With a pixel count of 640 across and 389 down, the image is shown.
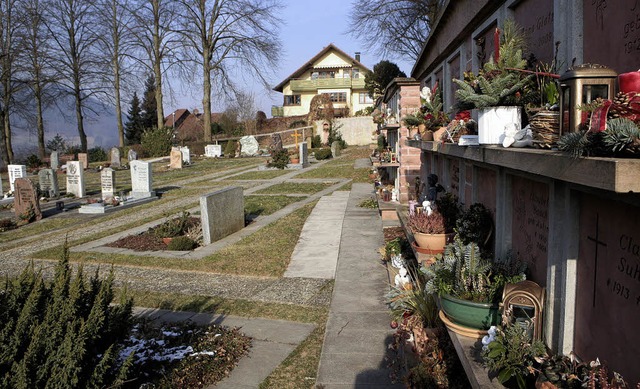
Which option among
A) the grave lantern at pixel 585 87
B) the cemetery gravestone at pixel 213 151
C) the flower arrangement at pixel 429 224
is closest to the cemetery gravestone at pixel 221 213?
the flower arrangement at pixel 429 224

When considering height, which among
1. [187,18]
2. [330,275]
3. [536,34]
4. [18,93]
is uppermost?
[187,18]

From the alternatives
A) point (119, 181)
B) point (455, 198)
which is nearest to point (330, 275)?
point (455, 198)

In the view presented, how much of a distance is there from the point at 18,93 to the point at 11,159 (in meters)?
5.99

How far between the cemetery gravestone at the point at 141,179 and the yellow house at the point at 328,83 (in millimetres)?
42763

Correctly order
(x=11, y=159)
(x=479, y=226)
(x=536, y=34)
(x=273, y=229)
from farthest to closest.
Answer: (x=11, y=159), (x=273, y=229), (x=479, y=226), (x=536, y=34)

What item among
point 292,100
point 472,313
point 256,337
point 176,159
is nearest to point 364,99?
point 292,100

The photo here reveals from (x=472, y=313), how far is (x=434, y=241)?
8.13ft

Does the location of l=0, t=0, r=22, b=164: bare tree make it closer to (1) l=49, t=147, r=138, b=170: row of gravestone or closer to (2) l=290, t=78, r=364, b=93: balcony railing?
(1) l=49, t=147, r=138, b=170: row of gravestone

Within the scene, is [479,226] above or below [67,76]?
below

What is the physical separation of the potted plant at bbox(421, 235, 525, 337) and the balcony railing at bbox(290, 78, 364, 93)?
189 feet

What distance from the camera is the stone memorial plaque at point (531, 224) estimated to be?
3693 millimetres

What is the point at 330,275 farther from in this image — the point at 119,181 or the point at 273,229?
the point at 119,181

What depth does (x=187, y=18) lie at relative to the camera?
41031 millimetres

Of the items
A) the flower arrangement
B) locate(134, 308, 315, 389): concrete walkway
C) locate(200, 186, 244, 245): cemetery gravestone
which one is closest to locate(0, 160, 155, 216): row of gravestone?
locate(200, 186, 244, 245): cemetery gravestone
